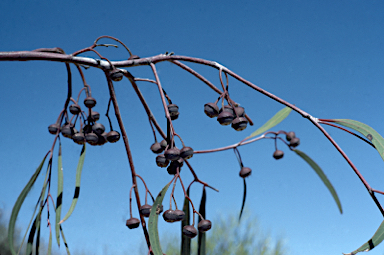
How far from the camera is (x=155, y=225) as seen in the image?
60 cm

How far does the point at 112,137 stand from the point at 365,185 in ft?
1.70

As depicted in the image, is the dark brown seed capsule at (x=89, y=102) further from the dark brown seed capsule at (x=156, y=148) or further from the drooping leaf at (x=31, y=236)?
A: the drooping leaf at (x=31, y=236)

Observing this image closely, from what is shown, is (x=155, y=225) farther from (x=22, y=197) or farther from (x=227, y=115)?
(x=22, y=197)

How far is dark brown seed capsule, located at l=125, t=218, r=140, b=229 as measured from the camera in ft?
2.38

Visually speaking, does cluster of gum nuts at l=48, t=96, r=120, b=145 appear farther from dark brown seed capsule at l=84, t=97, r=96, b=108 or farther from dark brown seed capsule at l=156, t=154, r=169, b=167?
dark brown seed capsule at l=156, t=154, r=169, b=167

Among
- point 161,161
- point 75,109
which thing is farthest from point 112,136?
point 161,161

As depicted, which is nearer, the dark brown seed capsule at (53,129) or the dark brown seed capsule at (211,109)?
the dark brown seed capsule at (211,109)

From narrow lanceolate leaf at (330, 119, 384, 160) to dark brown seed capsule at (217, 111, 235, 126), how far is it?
0.21m

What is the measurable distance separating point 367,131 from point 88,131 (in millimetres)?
582

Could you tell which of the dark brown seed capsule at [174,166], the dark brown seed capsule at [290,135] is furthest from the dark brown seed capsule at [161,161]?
the dark brown seed capsule at [290,135]

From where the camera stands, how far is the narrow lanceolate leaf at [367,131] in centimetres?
61

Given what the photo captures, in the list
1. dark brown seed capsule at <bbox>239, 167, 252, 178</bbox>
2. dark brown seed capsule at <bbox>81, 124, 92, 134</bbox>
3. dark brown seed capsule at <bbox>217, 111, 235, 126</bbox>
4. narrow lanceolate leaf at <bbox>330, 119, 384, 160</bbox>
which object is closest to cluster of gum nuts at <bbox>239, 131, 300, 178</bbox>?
dark brown seed capsule at <bbox>239, 167, 252, 178</bbox>

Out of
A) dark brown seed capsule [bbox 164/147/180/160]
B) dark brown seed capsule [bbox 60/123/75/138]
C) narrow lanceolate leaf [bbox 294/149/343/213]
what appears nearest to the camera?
dark brown seed capsule [bbox 164/147/180/160]

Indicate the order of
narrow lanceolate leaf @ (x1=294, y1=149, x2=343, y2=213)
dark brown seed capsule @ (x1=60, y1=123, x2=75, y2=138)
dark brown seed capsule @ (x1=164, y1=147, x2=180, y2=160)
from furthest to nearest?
dark brown seed capsule @ (x1=60, y1=123, x2=75, y2=138)
narrow lanceolate leaf @ (x1=294, y1=149, x2=343, y2=213)
dark brown seed capsule @ (x1=164, y1=147, x2=180, y2=160)
